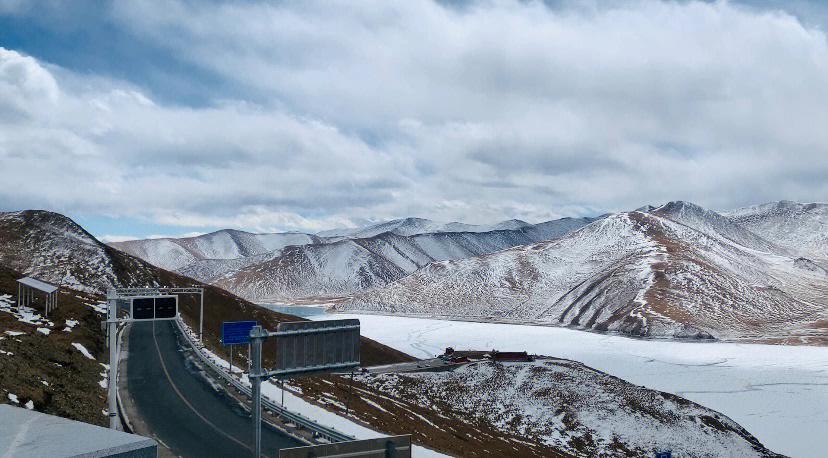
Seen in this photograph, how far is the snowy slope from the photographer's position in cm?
6969

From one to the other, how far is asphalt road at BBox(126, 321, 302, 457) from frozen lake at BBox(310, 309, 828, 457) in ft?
232

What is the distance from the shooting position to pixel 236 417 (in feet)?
120

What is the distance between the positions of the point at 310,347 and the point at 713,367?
404ft

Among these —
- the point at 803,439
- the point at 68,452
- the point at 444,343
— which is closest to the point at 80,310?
the point at 68,452

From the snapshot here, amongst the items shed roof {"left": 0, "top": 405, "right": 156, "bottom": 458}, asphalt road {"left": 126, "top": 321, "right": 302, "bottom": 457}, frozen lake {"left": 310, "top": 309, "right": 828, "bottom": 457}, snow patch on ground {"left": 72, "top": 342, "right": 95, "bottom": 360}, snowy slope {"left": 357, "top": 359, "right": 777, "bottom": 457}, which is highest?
shed roof {"left": 0, "top": 405, "right": 156, "bottom": 458}

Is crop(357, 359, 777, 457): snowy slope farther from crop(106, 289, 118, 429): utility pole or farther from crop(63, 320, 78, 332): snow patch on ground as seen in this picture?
crop(106, 289, 118, 429): utility pole

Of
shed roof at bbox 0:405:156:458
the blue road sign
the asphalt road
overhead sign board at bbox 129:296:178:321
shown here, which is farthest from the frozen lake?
shed roof at bbox 0:405:156:458

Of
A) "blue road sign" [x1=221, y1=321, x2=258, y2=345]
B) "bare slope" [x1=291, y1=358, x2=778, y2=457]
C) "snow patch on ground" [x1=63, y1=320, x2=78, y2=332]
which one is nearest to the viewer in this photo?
"blue road sign" [x1=221, y1=321, x2=258, y2=345]

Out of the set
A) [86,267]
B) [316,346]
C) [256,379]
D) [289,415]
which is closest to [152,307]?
[289,415]

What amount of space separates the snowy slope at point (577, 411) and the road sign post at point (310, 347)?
4623 cm

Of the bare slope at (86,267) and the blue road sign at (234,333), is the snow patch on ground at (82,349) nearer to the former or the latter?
the blue road sign at (234,333)

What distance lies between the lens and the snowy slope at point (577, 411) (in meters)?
69.7

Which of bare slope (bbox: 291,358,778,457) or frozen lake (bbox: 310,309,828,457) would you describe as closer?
bare slope (bbox: 291,358,778,457)

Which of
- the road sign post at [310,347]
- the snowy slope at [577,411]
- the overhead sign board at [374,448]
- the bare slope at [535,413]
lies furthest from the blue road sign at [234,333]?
the overhead sign board at [374,448]
